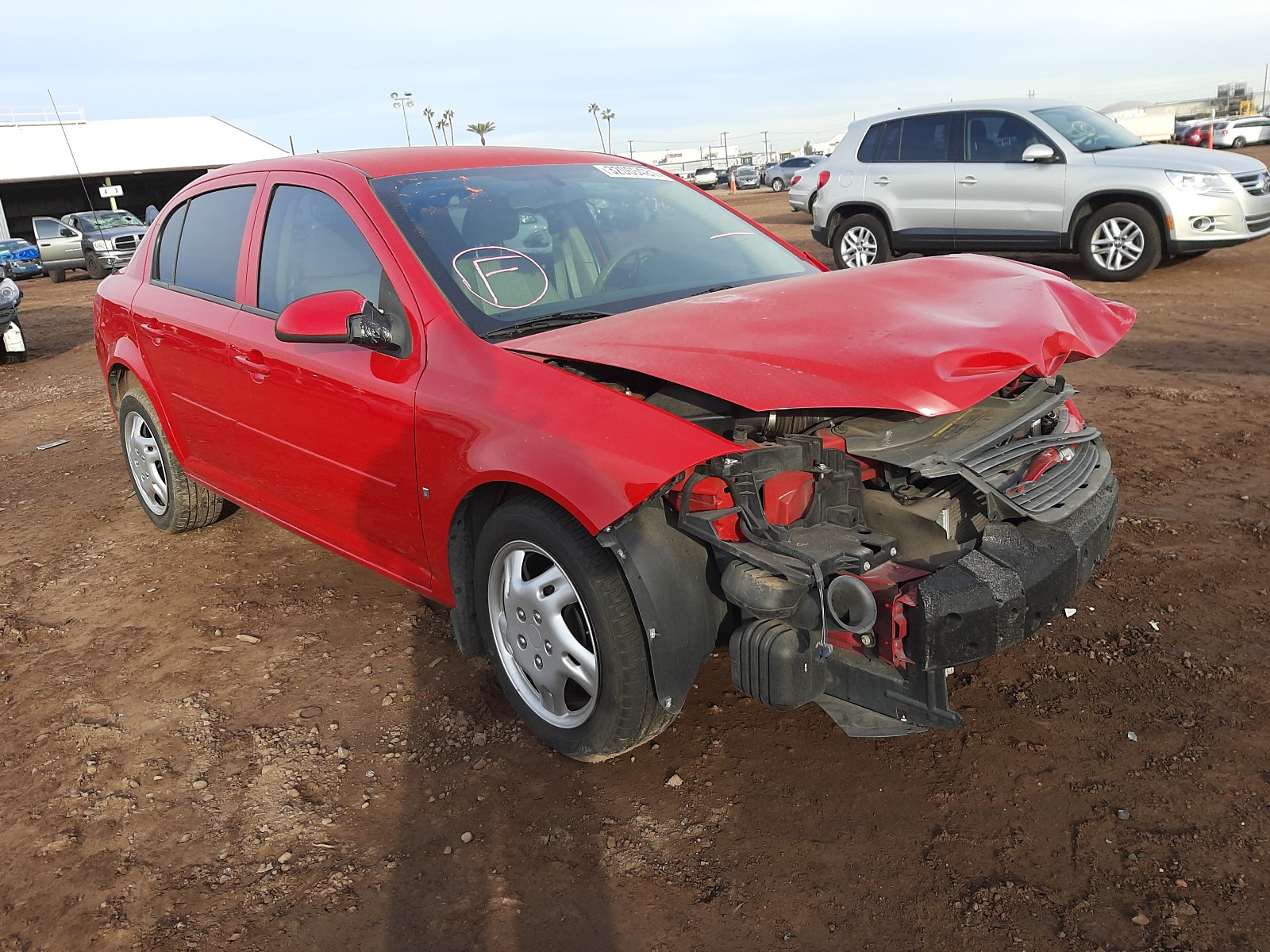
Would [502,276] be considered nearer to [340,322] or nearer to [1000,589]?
[340,322]

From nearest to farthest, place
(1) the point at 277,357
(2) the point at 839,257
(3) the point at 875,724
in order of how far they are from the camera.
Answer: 1. (3) the point at 875,724
2. (1) the point at 277,357
3. (2) the point at 839,257

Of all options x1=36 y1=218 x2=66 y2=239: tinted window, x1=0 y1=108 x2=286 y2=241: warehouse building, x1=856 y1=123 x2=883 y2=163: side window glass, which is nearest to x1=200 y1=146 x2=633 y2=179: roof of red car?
x1=856 y1=123 x2=883 y2=163: side window glass

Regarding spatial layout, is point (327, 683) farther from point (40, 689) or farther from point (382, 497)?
point (40, 689)

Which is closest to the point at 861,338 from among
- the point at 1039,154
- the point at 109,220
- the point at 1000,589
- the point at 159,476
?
the point at 1000,589

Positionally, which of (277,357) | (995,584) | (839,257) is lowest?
(839,257)

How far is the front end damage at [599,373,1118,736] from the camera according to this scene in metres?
2.41

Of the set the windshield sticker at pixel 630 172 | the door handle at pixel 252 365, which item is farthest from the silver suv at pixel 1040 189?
the door handle at pixel 252 365

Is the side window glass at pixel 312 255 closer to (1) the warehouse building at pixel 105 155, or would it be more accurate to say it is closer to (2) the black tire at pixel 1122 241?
(2) the black tire at pixel 1122 241

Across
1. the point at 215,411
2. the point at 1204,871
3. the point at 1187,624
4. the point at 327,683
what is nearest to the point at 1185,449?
the point at 1187,624

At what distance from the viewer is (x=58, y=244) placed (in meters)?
22.9

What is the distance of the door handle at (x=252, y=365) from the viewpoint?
367cm

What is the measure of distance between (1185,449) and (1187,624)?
2191 millimetres

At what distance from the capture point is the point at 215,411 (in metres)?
4.18

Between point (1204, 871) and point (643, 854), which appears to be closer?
point (1204, 871)
